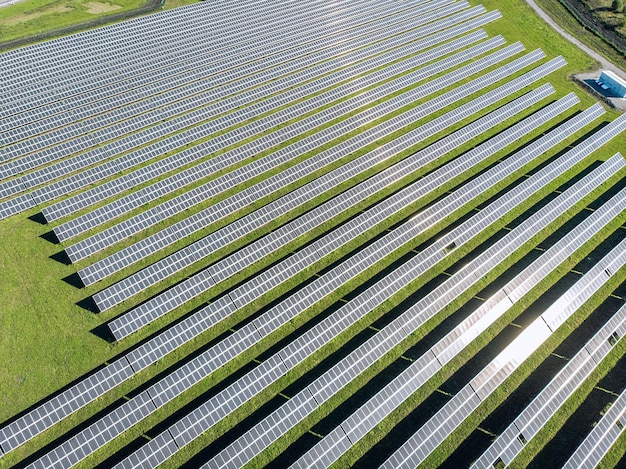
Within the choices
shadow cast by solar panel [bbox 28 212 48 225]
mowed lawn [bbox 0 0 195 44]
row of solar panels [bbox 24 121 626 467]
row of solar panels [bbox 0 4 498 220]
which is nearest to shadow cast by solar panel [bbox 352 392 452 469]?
row of solar panels [bbox 24 121 626 467]

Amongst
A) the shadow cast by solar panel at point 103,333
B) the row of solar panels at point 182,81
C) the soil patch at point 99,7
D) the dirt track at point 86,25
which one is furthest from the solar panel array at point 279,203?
the soil patch at point 99,7

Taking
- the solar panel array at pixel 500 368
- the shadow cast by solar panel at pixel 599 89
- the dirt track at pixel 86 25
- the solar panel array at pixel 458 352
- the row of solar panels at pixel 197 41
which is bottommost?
the solar panel array at pixel 500 368

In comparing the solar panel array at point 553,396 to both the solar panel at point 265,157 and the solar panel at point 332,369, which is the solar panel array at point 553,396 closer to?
the solar panel at point 332,369

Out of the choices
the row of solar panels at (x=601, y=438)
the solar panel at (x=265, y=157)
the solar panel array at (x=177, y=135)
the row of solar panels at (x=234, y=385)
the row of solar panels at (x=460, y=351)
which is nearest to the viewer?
the row of solar panels at (x=234, y=385)

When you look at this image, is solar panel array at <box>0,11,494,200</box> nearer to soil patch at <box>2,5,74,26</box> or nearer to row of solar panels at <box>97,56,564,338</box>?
row of solar panels at <box>97,56,564,338</box>

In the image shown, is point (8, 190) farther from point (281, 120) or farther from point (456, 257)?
point (456, 257)

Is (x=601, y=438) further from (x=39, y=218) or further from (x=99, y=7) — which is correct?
(x=99, y=7)
